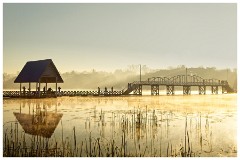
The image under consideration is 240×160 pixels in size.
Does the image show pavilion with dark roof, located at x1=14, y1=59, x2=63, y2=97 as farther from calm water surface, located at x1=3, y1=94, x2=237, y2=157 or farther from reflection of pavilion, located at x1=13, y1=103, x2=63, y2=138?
calm water surface, located at x1=3, y1=94, x2=237, y2=157

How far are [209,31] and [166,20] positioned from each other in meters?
2.39

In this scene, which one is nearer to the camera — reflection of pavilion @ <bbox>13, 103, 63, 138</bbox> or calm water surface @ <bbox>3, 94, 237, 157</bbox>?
calm water surface @ <bbox>3, 94, 237, 157</bbox>

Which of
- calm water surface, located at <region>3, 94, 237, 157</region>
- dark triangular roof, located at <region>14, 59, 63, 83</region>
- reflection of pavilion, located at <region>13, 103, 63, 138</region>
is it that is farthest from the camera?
dark triangular roof, located at <region>14, 59, 63, 83</region>

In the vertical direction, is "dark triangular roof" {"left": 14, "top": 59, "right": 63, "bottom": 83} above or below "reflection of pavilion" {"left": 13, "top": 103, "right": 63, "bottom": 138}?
above

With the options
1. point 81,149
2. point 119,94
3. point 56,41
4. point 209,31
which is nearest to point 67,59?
point 56,41

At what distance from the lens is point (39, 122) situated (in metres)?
15.7

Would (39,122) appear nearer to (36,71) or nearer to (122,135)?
(122,135)

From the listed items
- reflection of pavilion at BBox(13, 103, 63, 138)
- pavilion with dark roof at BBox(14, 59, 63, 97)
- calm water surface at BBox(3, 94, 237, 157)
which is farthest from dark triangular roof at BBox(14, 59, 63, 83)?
calm water surface at BBox(3, 94, 237, 157)

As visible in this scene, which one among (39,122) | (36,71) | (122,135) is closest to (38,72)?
(36,71)

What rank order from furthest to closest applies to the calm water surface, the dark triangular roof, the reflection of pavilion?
the dark triangular roof, the reflection of pavilion, the calm water surface

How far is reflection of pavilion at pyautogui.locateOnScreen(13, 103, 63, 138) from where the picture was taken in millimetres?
13742

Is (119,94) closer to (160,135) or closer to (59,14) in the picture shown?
(59,14)

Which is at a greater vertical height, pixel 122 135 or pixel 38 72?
pixel 38 72

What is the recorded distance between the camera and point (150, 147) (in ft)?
38.9
